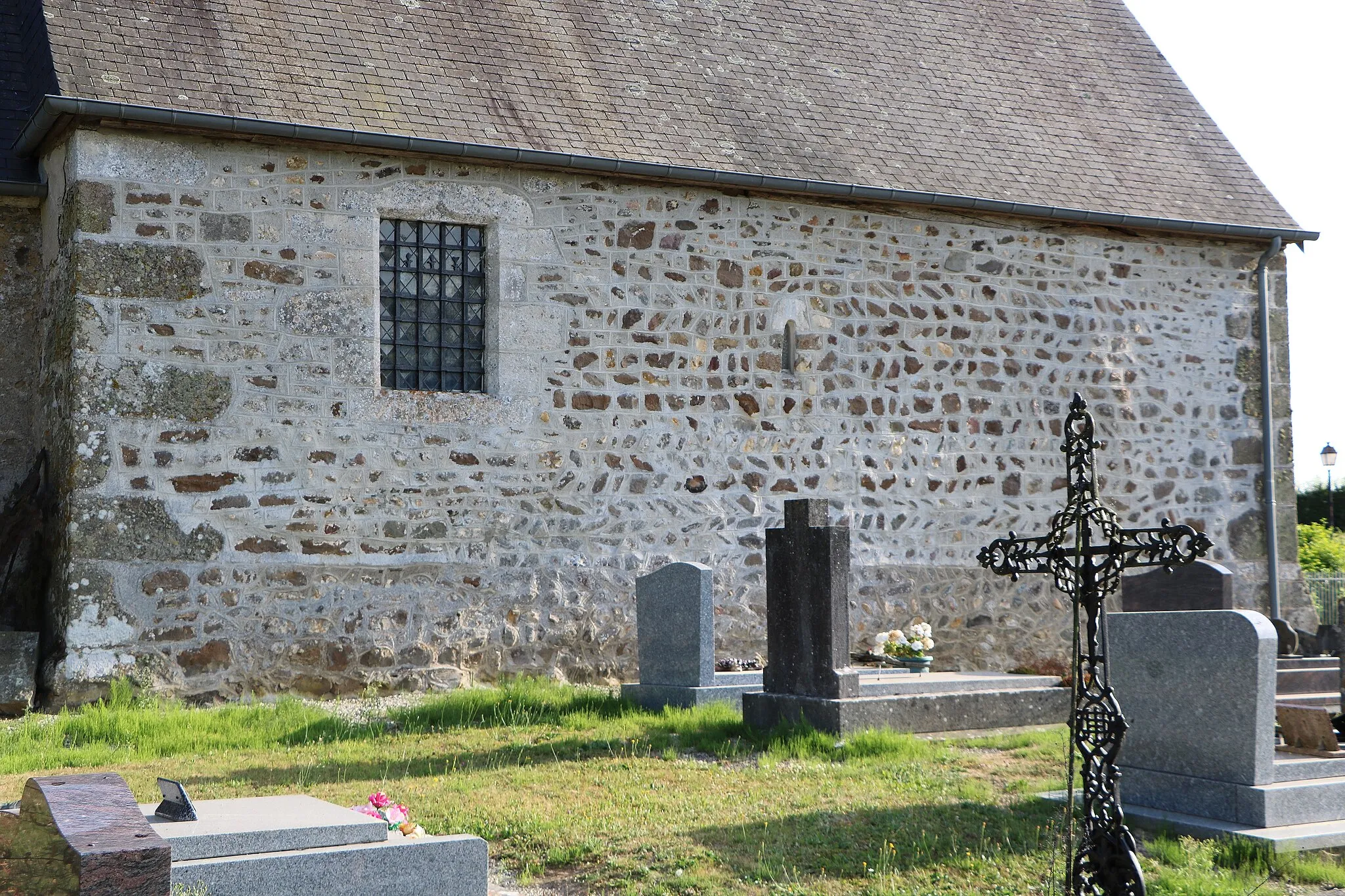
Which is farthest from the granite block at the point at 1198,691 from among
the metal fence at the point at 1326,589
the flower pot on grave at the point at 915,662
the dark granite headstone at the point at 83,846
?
the metal fence at the point at 1326,589

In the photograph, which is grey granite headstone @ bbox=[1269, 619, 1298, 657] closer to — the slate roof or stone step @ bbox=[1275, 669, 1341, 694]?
stone step @ bbox=[1275, 669, 1341, 694]

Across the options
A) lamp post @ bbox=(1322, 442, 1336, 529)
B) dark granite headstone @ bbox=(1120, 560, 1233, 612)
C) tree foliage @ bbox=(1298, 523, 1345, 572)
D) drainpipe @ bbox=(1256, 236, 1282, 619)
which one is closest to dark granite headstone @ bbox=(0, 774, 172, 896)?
dark granite headstone @ bbox=(1120, 560, 1233, 612)

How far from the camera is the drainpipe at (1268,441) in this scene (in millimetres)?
12586

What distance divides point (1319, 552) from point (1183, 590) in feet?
56.0

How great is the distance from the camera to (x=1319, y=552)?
2400 centimetres

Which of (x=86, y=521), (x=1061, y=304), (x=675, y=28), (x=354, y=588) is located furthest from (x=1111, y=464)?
(x=86, y=521)

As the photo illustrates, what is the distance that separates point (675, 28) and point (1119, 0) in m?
5.75

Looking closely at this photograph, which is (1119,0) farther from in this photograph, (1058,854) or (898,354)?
(1058,854)

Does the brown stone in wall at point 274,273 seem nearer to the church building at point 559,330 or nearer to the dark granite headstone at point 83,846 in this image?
the church building at point 559,330

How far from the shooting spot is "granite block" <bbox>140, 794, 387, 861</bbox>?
4.03 m

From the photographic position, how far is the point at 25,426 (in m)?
10.2

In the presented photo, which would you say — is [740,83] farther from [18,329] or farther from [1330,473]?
[1330,473]

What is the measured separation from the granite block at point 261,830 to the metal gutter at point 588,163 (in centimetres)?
597

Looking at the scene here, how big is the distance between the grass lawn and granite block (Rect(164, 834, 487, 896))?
755 millimetres
